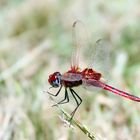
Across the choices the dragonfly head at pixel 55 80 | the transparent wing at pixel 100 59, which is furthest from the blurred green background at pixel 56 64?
the transparent wing at pixel 100 59

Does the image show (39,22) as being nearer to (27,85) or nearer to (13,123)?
(27,85)

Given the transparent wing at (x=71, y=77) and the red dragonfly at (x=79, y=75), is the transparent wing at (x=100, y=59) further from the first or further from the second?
the transparent wing at (x=71, y=77)

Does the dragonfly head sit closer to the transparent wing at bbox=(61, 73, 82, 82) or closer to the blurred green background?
the transparent wing at bbox=(61, 73, 82, 82)

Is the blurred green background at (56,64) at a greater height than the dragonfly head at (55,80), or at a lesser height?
greater

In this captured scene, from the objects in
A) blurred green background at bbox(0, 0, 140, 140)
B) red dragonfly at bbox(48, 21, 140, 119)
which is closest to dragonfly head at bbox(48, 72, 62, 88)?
red dragonfly at bbox(48, 21, 140, 119)

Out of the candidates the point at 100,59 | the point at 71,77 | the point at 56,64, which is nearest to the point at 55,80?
the point at 71,77

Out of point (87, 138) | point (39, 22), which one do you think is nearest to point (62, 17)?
point (39, 22)

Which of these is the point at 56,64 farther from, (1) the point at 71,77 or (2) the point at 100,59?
(1) the point at 71,77
